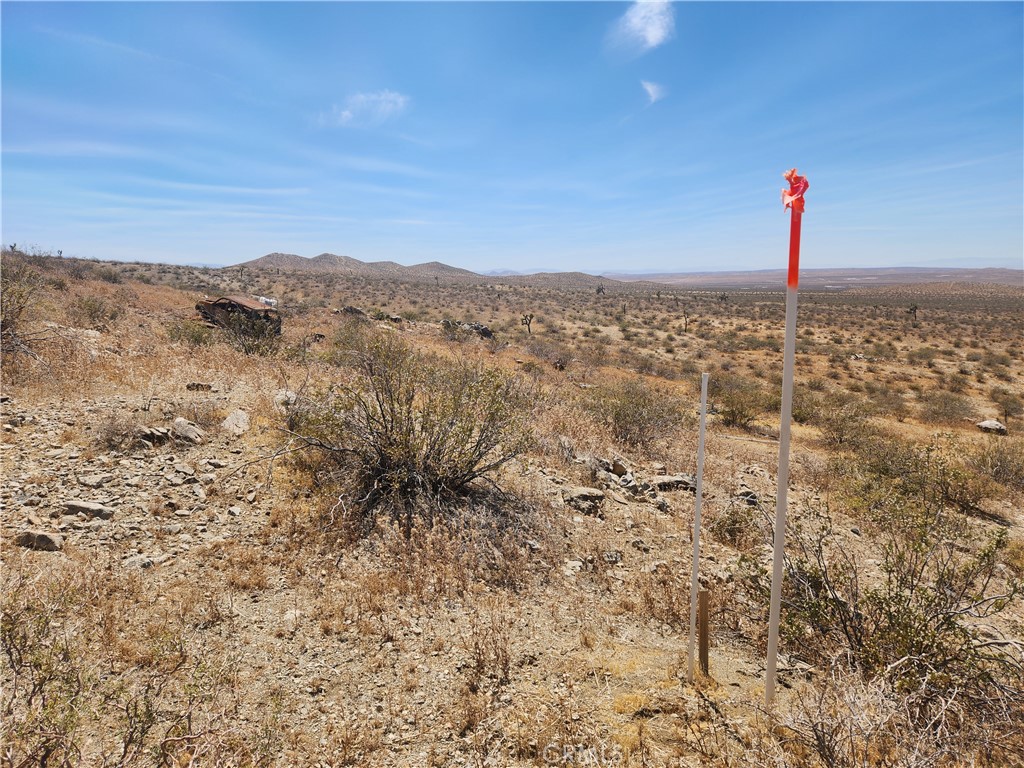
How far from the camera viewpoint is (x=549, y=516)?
575 centimetres

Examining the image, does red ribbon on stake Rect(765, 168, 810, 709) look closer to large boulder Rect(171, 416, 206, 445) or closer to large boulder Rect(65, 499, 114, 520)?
large boulder Rect(65, 499, 114, 520)

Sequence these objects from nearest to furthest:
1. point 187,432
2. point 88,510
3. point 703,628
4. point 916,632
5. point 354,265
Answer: point 916,632, point 703,628, point 88,510, point 187,432, point 354,265

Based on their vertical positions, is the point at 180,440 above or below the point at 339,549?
above

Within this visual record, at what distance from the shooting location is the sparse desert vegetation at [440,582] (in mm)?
2857

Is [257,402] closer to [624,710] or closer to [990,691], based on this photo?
[624,710]

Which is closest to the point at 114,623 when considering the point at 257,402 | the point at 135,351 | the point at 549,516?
the point at 549,516

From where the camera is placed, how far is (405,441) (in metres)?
5.54

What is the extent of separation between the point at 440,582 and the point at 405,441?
172 cm

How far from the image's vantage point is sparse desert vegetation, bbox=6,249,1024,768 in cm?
286

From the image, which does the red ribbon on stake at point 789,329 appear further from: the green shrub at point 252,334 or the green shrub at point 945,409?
the green shrub at point 945,409

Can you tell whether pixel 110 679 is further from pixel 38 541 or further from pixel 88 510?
pixel 88 510

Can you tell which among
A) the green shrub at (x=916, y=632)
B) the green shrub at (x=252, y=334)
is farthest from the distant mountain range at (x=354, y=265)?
the green shrub at (x=916, y=632)

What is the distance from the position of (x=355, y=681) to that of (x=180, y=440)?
13.7ft

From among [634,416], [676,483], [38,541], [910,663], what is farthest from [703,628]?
[634,416]
